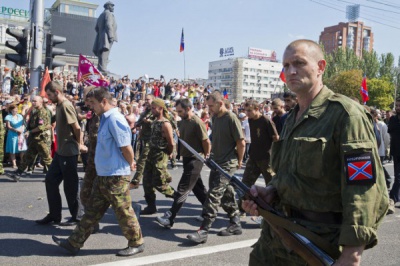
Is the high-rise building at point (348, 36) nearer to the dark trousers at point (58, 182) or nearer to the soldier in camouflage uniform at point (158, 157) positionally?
the soldier in camouflage uniform at point (158, 157)

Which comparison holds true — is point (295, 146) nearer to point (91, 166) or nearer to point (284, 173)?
point (284, 173)

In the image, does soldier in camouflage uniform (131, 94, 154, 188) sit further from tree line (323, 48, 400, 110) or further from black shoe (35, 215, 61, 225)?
tree line (323, 48, 400, 110)

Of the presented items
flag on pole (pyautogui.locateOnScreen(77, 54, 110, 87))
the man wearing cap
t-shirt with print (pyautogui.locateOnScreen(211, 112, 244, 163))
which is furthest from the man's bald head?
the man wearing cap

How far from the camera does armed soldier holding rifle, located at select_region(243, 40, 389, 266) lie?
1954mm

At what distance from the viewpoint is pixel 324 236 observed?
85.0 inches

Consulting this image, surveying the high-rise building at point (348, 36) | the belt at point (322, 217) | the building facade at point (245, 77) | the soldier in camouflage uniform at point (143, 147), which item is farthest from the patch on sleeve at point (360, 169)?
the high-rise building at point (348, 36)

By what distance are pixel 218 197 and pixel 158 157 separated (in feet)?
5.03

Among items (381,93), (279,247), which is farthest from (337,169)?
(381,93)

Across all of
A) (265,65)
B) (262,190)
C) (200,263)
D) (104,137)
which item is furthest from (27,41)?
(265,65)

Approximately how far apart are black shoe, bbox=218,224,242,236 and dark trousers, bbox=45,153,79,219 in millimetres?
2203

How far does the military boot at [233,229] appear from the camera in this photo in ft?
19.4

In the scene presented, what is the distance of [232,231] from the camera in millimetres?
5965

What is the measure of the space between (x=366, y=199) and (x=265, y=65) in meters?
175

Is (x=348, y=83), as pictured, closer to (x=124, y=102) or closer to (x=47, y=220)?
(x=124, y=102)
